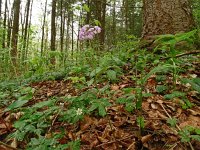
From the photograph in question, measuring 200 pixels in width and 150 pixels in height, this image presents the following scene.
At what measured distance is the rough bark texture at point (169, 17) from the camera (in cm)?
342

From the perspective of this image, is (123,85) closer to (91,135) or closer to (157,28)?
(91,135)

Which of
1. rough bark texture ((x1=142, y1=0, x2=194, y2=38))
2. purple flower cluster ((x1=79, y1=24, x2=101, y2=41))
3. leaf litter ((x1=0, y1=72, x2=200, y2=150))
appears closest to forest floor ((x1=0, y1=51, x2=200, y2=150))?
leaf litter ((x1=0, y1=72, x2=200, y2=150))


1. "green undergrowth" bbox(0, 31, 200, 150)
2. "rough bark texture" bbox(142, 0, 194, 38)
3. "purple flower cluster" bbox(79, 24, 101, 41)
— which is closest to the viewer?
"green undergrowth" bbox(0, 31, 200, 150)

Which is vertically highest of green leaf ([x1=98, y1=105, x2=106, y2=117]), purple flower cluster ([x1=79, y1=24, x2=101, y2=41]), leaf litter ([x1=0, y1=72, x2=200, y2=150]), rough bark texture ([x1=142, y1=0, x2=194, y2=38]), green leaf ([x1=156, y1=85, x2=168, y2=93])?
rough bark texture ([x1=142, y1=0, x2=194, y2=38])

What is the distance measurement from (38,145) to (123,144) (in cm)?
51

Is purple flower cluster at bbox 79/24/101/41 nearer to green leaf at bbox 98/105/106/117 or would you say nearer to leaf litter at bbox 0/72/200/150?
leaf litter at bbox 0/72/200/150

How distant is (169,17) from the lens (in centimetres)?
344

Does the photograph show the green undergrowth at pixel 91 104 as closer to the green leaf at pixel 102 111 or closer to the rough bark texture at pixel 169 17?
Answer: the green leaf at pixel 102 111

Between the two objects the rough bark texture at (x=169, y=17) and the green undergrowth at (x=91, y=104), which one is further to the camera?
the rough bark texture at (x=169, y=17)

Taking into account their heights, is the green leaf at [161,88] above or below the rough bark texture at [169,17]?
below

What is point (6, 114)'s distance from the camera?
85.1 inches

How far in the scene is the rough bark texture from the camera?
3422 millimetres

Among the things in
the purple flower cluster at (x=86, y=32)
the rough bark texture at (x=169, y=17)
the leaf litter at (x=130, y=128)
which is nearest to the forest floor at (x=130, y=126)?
the leaf litter at (x=130, y=128)

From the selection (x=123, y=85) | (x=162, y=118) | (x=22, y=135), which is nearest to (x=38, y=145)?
(x=22, y=135)
